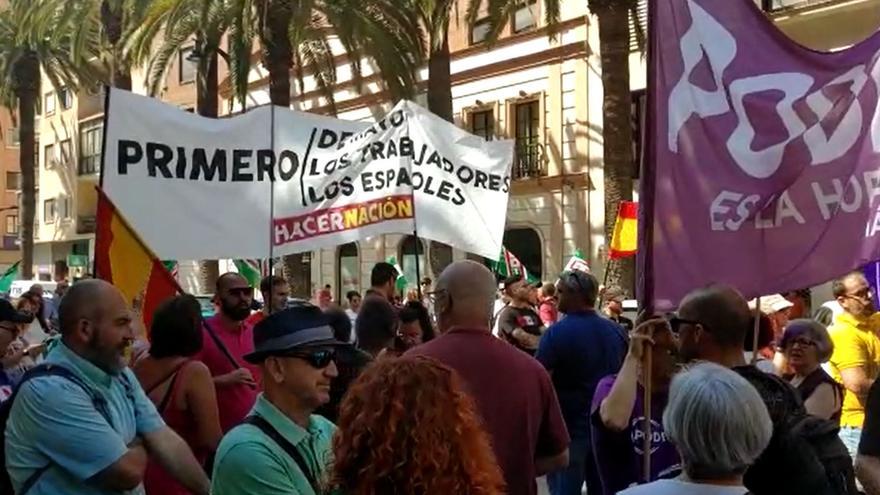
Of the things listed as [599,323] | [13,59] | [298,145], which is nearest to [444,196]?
[298,145]

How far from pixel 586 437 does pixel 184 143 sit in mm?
3490

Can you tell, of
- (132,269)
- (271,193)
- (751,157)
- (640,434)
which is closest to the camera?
(640,434)

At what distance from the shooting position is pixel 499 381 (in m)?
4.23

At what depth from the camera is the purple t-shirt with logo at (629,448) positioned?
4215 mm

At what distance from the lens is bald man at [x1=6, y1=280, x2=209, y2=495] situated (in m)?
3.48

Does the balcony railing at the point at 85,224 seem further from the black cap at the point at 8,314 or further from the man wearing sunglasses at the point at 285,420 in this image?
the man wearing sunglasses at the point at 285,420

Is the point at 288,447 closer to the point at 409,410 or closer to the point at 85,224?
the point at 409,410

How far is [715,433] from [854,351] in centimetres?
427

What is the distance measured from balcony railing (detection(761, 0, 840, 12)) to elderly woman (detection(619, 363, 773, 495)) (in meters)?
19.3

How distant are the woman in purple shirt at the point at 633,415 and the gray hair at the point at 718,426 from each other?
1050mm

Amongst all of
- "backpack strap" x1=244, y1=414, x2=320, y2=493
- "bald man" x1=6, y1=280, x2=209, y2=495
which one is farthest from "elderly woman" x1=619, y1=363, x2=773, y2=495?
"bald man" x1=6, y1=280, x2=209, y2=495

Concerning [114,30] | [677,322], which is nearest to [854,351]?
[677,322]

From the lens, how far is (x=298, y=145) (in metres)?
8.68

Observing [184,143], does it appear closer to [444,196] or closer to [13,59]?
[444,196]
